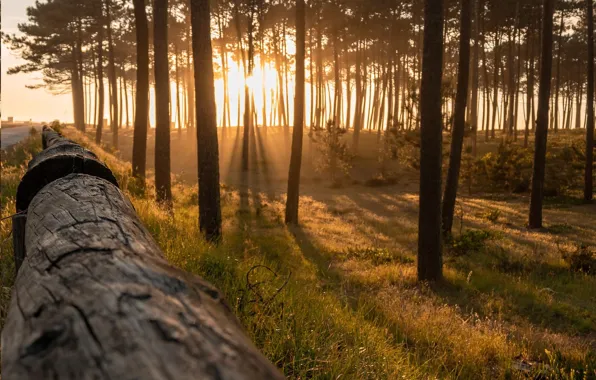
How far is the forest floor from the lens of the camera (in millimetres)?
4074

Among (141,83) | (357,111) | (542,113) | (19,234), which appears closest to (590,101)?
(542,113)

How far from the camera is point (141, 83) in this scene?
15.9 m

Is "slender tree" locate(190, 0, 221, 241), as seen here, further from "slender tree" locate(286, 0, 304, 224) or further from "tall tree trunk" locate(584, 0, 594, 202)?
"tall tree trunk" locate(584, 0, 594, 202)

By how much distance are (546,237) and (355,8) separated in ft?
93.4

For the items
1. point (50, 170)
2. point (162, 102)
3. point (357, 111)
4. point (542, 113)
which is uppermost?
point (357, 111)

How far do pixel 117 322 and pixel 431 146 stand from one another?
915cm

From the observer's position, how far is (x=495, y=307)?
841 cm

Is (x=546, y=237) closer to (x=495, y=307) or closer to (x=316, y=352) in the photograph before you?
(x=495, y=307)

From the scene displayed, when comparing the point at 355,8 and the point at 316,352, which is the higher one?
the point at 355,8

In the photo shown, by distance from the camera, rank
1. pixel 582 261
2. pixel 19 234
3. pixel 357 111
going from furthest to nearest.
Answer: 1. pixel 357 111
2. pixel 582 261
3. pixel 19 234

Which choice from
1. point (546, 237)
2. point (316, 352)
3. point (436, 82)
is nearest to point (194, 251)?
point (316, 352)

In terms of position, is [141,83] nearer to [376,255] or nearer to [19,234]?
[376,255]

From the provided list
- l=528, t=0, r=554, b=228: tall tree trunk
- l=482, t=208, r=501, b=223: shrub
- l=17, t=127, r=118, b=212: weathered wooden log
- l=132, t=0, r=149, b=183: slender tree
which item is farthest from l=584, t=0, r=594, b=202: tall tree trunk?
l=17, t=127, r=118, b=212: weathered wooden log

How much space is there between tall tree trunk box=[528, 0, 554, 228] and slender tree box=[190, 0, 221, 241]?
11.7 m
